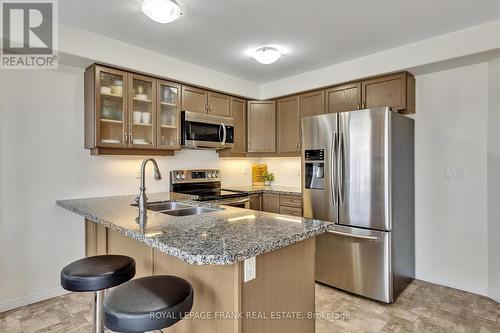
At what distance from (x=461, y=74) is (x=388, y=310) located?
2.45 m

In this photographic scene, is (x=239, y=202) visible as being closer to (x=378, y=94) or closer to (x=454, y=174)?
(x=378, y=94)

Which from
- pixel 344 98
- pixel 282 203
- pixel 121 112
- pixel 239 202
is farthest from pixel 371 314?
pixel 121 112

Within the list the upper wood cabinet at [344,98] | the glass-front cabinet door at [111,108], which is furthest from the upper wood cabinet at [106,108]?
the upper wood cabinet at [344,98]

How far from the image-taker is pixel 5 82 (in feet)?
8.30

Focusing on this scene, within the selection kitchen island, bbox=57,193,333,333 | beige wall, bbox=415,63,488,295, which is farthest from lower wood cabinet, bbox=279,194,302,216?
kitchen island, bbox=57,193,333,333

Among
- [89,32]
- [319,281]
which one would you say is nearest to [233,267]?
[319,281]

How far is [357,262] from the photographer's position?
9.16 ft

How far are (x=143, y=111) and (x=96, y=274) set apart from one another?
1982 millimetres

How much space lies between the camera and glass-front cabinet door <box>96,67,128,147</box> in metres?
2.77

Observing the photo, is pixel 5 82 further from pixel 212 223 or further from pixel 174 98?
pixel 212 223

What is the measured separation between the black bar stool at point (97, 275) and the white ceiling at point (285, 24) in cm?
186

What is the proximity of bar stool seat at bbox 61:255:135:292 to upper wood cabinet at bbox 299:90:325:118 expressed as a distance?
282 centimetres

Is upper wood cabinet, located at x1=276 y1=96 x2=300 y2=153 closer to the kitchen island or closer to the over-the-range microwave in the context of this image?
the over-the-range microwave

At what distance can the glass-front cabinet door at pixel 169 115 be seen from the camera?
3.23 m
